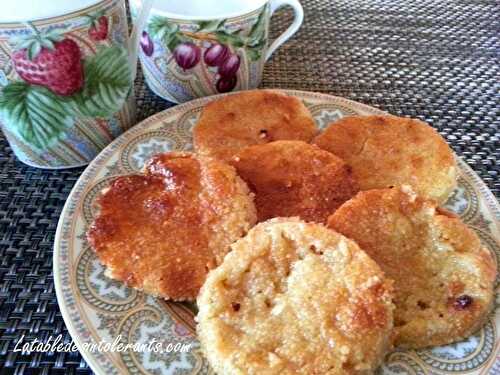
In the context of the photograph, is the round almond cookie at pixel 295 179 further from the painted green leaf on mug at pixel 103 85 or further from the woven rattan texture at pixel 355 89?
the woven rattan texture at pixel 355 89

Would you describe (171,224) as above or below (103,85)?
below

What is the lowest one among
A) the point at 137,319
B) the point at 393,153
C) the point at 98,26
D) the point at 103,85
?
the point at 137,319

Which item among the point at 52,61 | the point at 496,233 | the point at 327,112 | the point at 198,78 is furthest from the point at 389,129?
the point at 52,61

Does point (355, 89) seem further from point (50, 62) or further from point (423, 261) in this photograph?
point (50, 62)

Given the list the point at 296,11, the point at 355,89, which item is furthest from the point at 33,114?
the point at 355,89

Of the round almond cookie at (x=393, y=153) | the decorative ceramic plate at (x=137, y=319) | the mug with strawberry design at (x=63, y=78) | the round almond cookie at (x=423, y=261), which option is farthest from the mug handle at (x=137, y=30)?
the round almond cookie at (x=423, y=261)

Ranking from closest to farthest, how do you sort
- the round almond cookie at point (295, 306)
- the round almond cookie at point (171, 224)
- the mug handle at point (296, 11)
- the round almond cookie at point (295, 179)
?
the round almond cookie at point (295, 306)
the round almond cookie at point (171, 224)
the round almond cookie at point (295, 179)
the mug handle at point (296, 11)

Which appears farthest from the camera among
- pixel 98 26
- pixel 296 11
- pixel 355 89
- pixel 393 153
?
pixel 355 89
